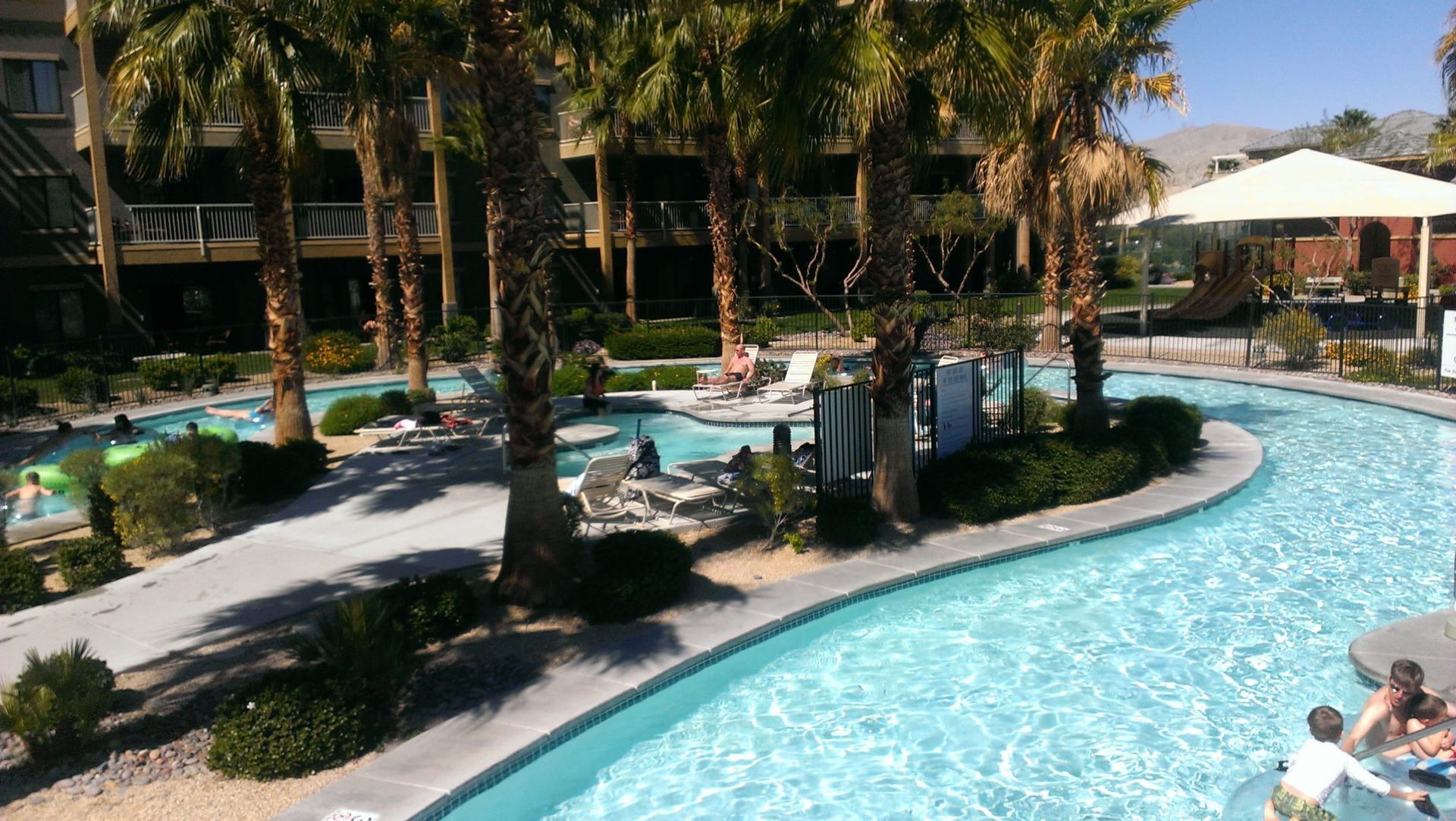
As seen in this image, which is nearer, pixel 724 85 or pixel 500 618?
pixel 500 618

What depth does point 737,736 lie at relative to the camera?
8859mm

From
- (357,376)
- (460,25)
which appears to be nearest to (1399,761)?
(460,25)

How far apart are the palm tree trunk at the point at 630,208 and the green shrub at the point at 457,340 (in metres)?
5.88

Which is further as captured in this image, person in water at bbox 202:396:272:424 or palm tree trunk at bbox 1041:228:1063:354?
person in water at bbox 202:396:272:424

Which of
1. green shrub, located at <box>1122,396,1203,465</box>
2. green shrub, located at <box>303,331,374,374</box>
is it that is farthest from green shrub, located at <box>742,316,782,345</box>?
green shrub, located at <box>1122,396,1203,465</box>

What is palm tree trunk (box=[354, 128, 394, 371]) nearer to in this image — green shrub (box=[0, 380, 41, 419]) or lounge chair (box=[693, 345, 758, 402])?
green shrub (box=[0, 380, 41, 419])

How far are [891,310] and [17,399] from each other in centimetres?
2041

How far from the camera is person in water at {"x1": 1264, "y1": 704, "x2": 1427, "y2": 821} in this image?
6.61 m

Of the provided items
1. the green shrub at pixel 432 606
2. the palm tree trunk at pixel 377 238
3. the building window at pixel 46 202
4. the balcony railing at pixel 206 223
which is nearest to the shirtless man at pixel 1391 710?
the green shrub at pixel 432 606

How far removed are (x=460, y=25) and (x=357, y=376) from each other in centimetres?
1148

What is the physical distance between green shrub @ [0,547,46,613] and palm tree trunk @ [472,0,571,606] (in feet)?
15.6

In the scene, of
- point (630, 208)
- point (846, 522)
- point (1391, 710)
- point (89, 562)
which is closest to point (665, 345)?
point (630, 208)

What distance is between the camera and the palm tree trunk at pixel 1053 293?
19.8 m

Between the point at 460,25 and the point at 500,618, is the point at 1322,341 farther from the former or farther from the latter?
the point at 500,618
